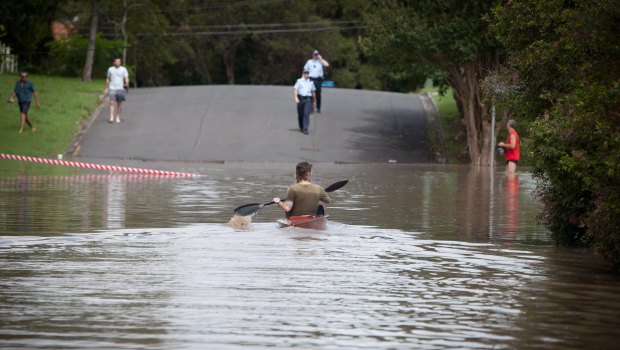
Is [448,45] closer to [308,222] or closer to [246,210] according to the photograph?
[246,210]

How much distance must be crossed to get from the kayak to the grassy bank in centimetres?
2152

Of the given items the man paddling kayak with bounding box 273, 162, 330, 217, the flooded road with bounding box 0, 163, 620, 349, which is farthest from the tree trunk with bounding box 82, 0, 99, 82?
the man paddling kayak with bounding box 273, 162, 330, 217

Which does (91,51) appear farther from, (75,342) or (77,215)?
(75,342)

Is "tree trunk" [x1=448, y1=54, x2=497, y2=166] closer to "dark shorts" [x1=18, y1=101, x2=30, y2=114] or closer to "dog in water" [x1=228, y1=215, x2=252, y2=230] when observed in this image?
"dark shorts" [x1=18, y1=101, x2=30, y2=114]

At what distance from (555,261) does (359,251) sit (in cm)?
237

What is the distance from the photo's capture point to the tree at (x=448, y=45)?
38.9 m

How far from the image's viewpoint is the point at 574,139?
14070 millimetres

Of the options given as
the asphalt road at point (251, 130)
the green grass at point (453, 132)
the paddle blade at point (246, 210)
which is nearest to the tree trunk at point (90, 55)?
the asphalt road at point (251, 130)

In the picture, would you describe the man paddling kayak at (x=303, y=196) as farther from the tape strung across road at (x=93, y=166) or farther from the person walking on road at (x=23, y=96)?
the person walking on road at (x=23, y=96)

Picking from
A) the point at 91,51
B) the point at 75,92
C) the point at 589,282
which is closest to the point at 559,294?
the point at 589,282

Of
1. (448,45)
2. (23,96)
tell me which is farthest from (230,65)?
(448,45)

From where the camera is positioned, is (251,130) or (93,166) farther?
(251,130)

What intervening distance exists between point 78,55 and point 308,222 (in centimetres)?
→ 4586

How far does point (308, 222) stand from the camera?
1838 centimetres
